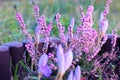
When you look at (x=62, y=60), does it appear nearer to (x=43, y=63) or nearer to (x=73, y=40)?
(x=43, y=63)

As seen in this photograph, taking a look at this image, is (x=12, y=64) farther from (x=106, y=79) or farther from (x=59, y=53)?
(x=59, y=53)

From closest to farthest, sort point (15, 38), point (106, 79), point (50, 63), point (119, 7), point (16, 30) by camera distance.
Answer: point (50, 63)
point (106, 79)
point (15, 38)
point (16, 30)
point (119, 7)

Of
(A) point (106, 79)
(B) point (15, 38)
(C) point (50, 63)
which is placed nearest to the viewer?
(C) point (50, 63)

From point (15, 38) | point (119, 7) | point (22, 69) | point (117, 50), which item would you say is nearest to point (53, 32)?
point (15, 38)

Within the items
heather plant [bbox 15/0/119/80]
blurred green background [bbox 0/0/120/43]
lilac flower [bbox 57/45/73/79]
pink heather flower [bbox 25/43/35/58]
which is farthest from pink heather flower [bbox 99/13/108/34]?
blurred green background [bbox 0/0/120/43]

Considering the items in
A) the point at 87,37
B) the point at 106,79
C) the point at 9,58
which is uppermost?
the point at 87,37

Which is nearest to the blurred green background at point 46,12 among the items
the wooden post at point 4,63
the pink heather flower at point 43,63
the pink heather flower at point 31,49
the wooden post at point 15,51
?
→ the wooden post at point 15,51

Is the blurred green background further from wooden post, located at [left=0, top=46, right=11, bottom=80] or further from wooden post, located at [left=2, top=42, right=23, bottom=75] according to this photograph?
wooden post, located at [left=0, top=46, right=11, bottom=80]
